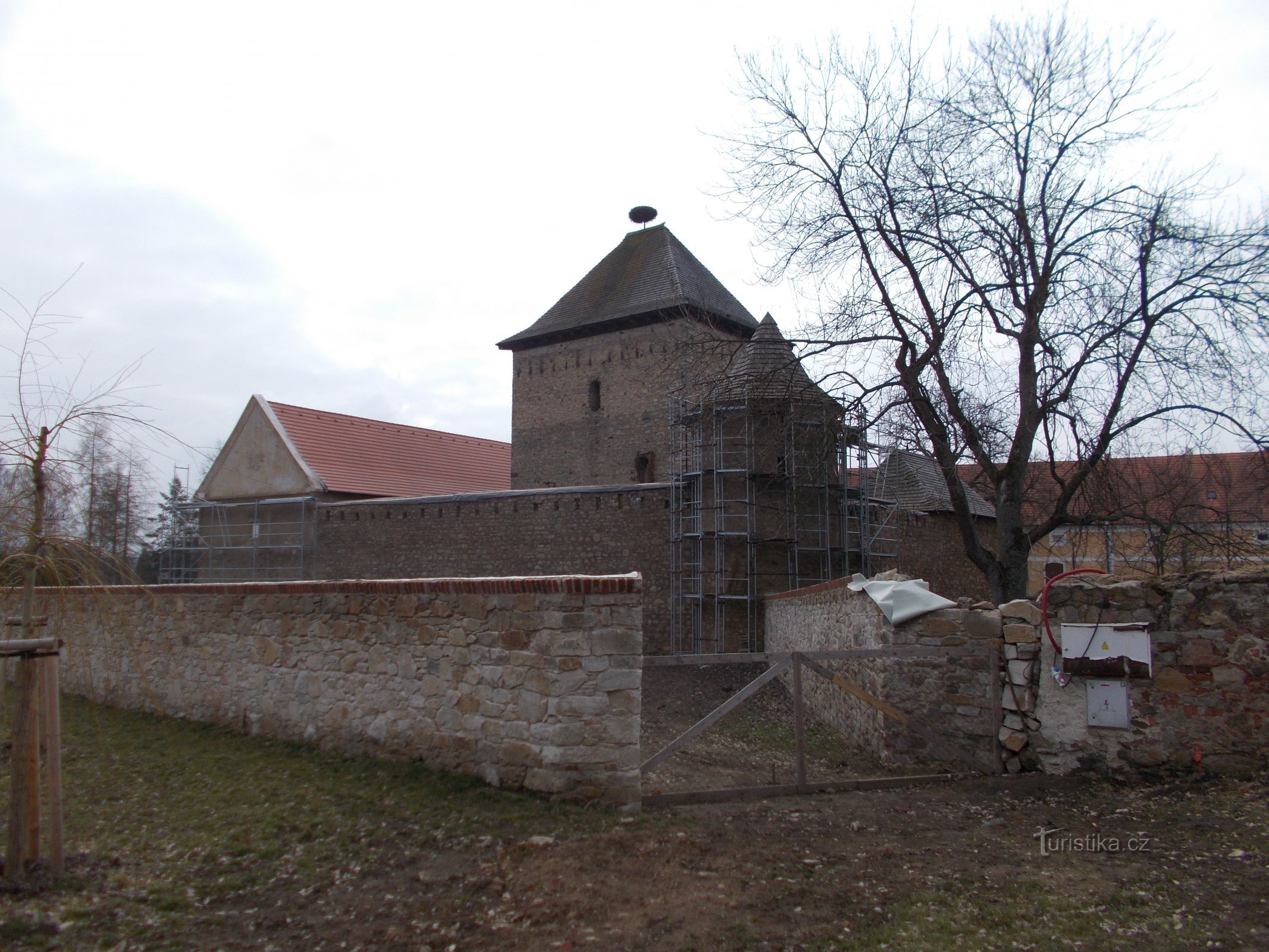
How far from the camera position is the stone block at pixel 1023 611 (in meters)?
6.55

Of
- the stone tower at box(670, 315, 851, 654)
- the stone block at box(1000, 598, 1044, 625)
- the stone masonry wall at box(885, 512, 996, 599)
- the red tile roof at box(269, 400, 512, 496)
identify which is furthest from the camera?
the red tile roof at box(269, 400, 512, 496)

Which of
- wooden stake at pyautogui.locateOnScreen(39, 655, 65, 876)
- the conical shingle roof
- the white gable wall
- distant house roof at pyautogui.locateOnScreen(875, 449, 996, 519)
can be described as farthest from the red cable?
the white gable wall

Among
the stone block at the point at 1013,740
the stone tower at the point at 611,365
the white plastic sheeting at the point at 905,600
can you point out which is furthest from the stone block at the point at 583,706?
the stone tower at the point at 611,365

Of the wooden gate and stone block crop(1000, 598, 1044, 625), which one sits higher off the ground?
stone block crop(1000, 598, 1044, 625)

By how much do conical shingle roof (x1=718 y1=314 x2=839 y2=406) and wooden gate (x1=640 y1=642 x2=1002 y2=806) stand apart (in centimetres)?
589

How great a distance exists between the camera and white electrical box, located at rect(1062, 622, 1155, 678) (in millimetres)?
6070

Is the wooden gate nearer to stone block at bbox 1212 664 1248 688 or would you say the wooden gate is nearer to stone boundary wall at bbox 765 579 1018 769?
stone boundary wall at bbox 765 579 1018 769

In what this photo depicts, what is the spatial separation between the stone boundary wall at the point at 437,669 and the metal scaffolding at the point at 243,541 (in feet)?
45.5

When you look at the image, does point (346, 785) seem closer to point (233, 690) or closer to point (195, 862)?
point (195, 862)

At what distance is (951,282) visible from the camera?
12203mm

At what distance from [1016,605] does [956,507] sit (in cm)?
596

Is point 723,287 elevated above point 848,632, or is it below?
above

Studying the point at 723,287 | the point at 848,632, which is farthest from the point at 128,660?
the point at 723,287

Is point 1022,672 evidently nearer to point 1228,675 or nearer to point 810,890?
point 1228,675
